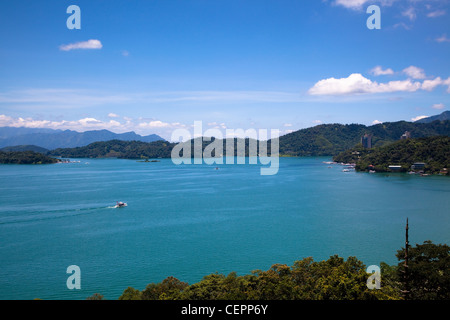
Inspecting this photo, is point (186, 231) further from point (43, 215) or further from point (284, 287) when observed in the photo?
point (284, 287)

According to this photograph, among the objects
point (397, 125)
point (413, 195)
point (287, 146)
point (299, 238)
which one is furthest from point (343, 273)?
point (397, 125)

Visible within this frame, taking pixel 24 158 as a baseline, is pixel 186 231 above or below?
below

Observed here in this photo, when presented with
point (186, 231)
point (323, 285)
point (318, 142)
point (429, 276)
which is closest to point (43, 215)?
point (186, 231)

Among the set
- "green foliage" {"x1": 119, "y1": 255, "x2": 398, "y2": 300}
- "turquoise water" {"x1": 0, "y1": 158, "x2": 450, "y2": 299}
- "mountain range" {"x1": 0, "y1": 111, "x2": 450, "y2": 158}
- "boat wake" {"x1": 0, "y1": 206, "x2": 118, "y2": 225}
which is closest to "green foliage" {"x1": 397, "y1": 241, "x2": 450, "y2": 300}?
"green foliage" {"x1": 119, "y1": 255, "x2": 398, "y2": 300}

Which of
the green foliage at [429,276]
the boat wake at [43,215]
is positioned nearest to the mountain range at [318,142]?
the boat wake at [43,215]

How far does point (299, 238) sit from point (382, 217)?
31.3 ft

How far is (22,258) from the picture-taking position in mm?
17609

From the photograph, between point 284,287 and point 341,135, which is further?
point 341,135

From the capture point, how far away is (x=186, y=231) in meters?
22.7

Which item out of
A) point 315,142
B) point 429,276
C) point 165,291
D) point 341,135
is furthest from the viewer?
point 341,135

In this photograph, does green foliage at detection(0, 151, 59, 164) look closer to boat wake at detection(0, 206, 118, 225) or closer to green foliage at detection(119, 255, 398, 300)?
boat wake at detection(0, 206, 118, 225)

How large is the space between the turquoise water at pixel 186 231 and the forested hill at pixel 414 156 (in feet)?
73.1

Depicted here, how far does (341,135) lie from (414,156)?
299 feet
